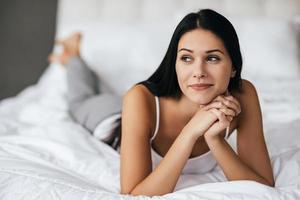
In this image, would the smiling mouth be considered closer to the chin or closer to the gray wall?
the chin

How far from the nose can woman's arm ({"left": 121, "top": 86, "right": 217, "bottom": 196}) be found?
10cm

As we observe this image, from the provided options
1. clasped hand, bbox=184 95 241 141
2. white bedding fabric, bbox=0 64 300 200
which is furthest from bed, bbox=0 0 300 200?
clasped hand, bbox=184 95 241 141

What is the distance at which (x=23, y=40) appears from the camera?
2.55 metres

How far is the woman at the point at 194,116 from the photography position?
86cm

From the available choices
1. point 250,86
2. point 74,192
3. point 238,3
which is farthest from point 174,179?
point 238,3

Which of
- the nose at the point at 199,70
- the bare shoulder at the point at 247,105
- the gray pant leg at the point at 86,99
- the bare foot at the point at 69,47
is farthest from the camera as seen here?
the bare foot at the point at 69,47

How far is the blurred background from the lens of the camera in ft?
6.28

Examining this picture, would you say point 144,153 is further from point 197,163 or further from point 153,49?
point 153,49

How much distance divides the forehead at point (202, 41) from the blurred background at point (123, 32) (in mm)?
944

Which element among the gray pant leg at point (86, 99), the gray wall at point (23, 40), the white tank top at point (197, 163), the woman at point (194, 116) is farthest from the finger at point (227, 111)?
the gray wall at point (23, 40)

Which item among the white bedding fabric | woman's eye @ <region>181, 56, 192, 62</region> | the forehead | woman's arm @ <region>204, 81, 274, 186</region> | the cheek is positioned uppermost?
the forehead

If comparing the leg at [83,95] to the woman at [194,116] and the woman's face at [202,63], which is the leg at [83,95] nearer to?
the woman at [194,116]

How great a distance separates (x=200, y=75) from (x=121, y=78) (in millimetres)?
1140

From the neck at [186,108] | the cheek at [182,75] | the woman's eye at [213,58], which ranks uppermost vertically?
the woman's eye at [213,58]
